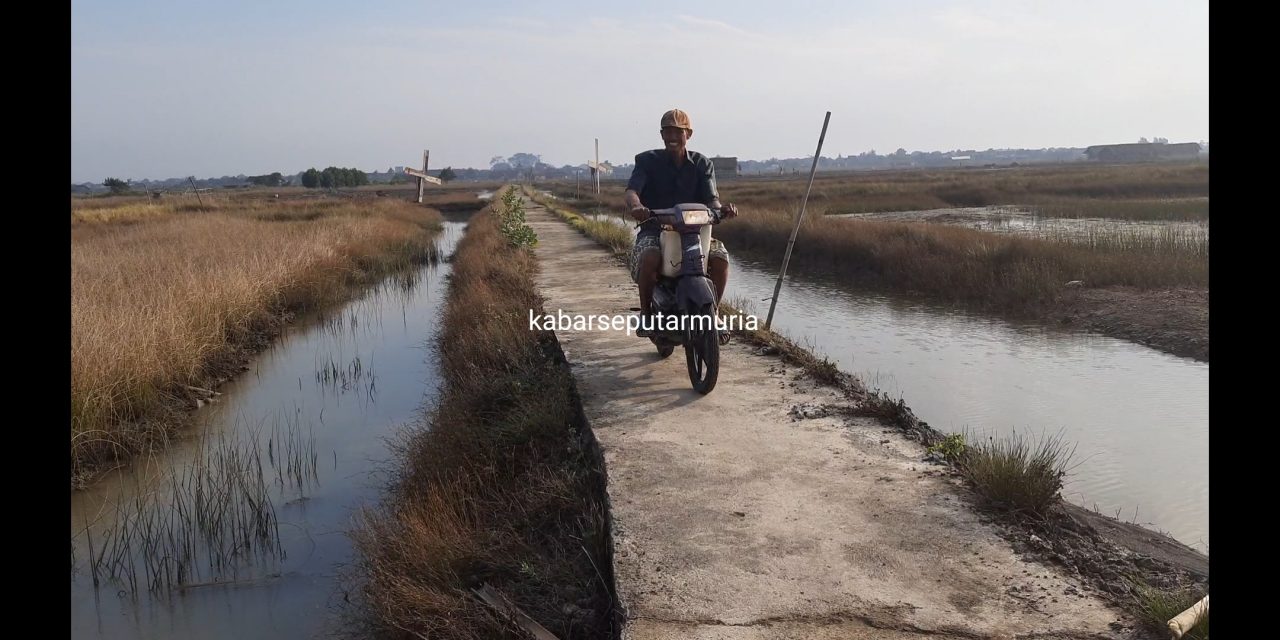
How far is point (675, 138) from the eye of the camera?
5512 millimetres

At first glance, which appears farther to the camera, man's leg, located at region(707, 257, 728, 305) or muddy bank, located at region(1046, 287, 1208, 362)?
muddy bank, located at region(1046, 287, 1208, 362)

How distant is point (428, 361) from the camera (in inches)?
378

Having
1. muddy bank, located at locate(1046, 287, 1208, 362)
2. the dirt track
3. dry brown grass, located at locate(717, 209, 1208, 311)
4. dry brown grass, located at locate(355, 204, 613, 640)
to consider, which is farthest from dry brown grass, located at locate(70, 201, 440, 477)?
muddy bank, located at locate(1046, 287, 1208, 362)

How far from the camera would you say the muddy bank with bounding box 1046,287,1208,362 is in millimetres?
8914

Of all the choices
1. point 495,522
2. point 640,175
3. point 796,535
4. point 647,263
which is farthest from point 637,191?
point 796,535

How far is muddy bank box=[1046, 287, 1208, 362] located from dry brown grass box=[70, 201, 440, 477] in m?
9.51

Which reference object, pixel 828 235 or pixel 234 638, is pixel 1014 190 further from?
pixel 234 638

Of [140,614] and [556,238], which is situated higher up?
[556,238]

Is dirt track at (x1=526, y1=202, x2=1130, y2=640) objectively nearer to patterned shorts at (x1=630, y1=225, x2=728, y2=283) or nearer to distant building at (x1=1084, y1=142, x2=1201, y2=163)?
patterned shorts at (x1=630, y1=225, x2=728, y2=283)

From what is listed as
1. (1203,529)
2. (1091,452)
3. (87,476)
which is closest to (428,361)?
(87,476)

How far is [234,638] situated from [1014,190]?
3550 centimetres

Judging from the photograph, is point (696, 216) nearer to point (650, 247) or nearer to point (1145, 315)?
point (650, 247)
